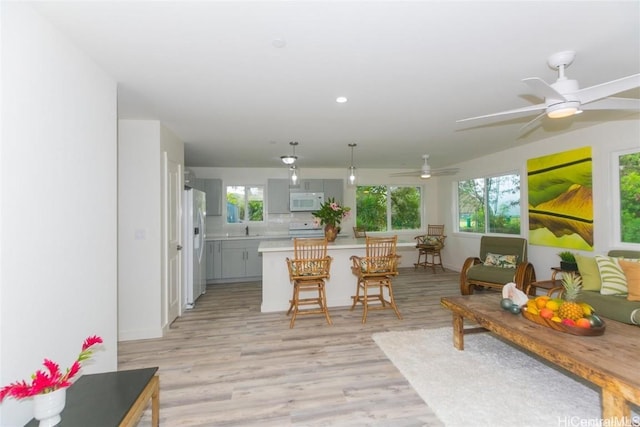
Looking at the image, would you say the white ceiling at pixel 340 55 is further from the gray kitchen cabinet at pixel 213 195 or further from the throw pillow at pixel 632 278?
the gray kitchen cabinet at pixel 213 195

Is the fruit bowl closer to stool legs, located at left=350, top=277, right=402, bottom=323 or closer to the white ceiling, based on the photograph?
stool legs, located at left=350, top=277, right=402, bottom=323

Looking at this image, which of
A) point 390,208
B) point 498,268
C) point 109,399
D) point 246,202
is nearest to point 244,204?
point 246,202

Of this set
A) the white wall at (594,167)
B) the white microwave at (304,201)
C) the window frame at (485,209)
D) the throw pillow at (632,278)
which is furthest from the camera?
the white microwave at (304,201)

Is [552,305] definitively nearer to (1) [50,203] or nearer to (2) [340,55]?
(2) [340,55]

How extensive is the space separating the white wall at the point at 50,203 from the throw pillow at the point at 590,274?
4822 mm

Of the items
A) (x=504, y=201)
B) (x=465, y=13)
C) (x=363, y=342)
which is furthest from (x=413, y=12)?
(x=504, y=201)

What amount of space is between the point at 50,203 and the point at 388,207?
257 inches

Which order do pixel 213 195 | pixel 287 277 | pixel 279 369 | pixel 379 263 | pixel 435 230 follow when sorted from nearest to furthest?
pixel 279 369
pixel 379 263
pixel 287 277
pixel 213 195
pixel 435 230

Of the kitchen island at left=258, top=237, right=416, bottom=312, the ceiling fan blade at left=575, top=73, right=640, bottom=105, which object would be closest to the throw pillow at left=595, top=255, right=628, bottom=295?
the kitchen island at left=258, top=237, right=416, bottom=312

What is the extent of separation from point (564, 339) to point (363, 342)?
5.59ft

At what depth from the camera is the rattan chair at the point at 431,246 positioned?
650 cm

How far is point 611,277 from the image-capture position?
3018mm

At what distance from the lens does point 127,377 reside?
161 cm

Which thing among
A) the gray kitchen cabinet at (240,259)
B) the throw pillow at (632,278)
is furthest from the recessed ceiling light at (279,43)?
the gray kitchen cabinet at (240,259)
